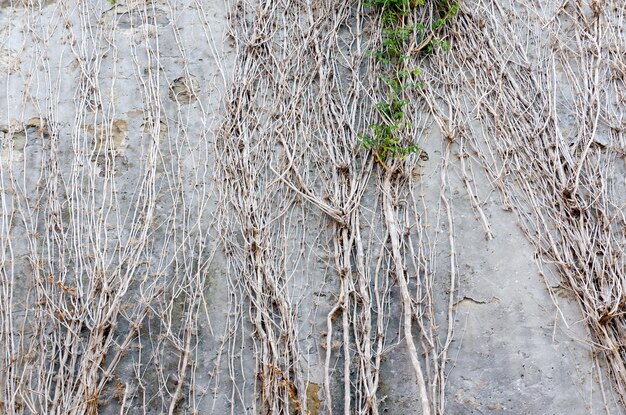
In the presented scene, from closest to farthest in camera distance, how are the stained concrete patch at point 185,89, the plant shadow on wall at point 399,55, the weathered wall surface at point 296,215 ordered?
the weathered wall surface at point 296,215, the plant shadow on wall at point 399,55, the stained concrete patch at point 185,89

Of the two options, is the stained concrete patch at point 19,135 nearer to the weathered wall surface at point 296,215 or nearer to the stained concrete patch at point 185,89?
the weathered wall surface at point 296,215

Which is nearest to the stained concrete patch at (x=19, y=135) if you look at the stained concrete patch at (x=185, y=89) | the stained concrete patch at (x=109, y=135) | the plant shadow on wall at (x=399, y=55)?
the stained concrete patch at (x=109, y=135)

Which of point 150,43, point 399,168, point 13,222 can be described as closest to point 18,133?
point 13,222

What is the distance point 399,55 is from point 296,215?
99cm

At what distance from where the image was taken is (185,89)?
9.68 ft

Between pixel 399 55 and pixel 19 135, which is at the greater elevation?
pixel 399 55

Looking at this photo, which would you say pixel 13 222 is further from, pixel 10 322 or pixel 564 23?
pixel 564 23

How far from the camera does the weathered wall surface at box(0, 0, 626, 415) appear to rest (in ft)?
7.91

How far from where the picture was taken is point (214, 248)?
2.63 metres

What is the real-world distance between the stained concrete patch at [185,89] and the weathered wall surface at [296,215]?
10mm

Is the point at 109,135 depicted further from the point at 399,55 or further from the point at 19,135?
the point at 399,55

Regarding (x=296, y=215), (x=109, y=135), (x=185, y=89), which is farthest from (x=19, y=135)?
(x=296, y=215)

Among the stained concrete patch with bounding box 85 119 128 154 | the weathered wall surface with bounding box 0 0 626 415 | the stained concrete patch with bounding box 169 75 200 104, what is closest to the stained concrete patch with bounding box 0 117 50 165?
the weathered wall surface with bounding box 0 0 626 415

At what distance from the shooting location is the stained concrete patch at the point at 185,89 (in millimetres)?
2922
